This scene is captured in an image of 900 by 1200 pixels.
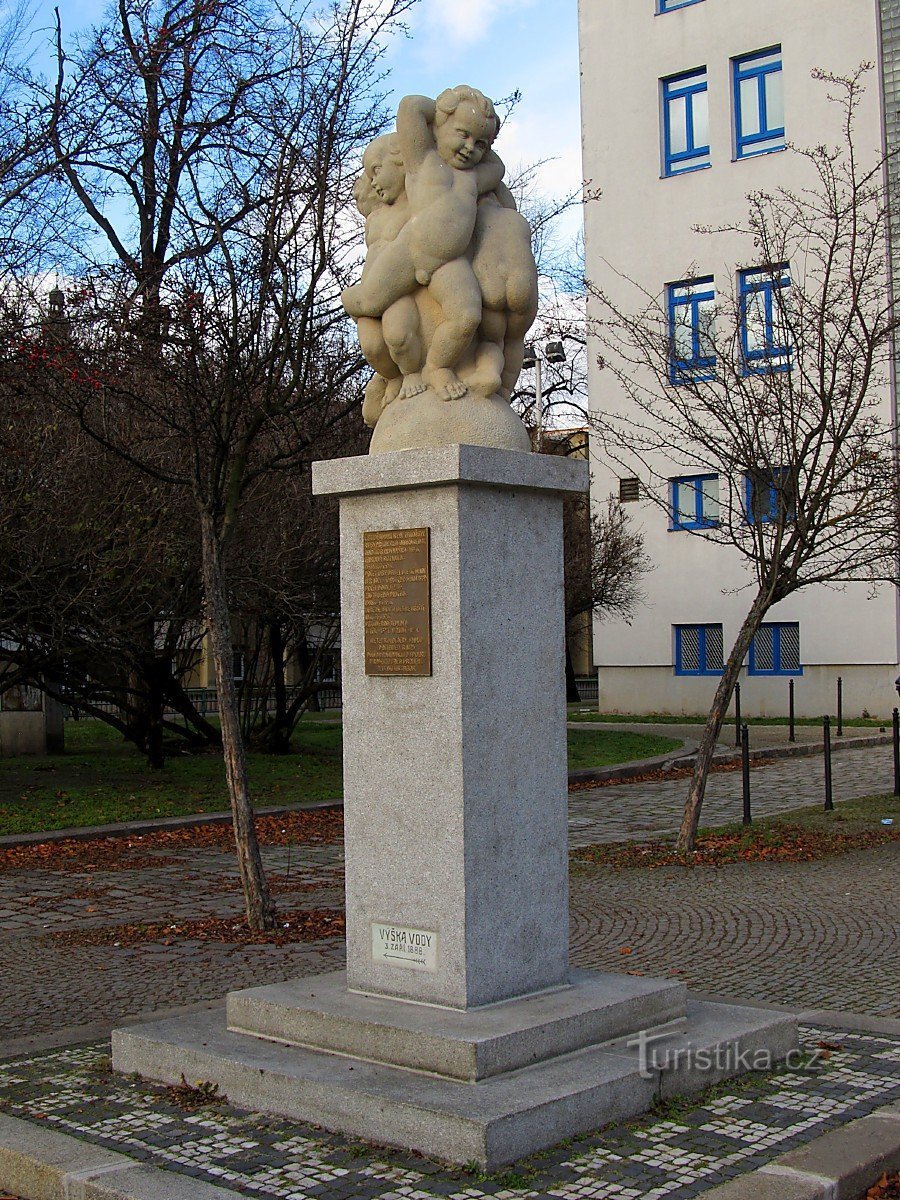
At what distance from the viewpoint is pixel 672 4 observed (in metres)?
33.8

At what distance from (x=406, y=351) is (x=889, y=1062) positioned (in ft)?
12.8

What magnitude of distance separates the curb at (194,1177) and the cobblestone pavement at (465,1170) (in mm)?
111

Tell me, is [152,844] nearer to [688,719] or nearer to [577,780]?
[577,780]

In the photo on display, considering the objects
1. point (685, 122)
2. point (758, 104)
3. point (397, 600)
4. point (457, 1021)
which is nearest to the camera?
point (457, 1021)

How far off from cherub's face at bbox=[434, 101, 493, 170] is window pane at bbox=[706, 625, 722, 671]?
28224mm

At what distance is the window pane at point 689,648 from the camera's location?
34.4 meters

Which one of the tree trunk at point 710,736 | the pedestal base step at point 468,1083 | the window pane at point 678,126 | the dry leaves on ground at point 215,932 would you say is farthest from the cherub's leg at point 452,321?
the window pane at point 678,126

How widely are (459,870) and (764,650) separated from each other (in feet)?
92.4

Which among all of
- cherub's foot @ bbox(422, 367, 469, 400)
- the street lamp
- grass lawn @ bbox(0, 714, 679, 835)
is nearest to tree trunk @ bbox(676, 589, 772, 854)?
grass lawn @ bbox(0, 714, 679, 835)

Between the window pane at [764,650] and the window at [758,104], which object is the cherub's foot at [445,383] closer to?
the window pane at [764,650]

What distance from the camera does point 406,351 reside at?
663 cm

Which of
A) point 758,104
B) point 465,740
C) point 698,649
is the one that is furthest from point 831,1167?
point 758,104

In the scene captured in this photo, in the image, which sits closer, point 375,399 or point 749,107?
point 375,399

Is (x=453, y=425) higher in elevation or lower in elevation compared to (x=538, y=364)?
lower
